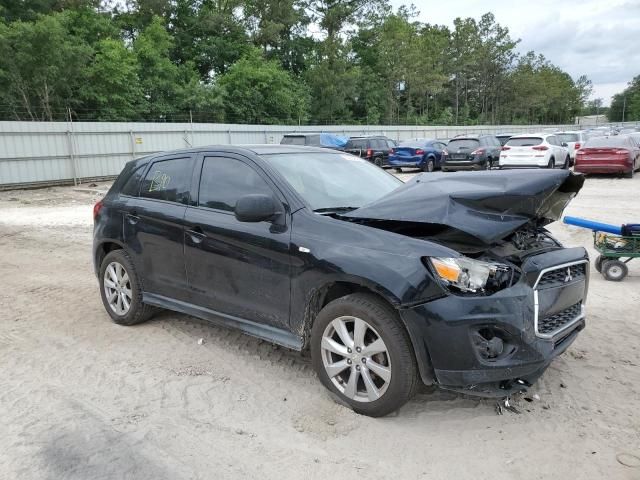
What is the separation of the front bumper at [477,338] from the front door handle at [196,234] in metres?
1.87

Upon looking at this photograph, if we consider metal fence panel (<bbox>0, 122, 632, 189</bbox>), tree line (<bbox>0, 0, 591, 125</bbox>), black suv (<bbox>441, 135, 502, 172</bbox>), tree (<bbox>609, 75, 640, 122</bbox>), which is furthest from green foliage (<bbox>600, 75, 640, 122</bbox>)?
metal fence panel (<bbox>0, 122, 632, 189</bbox>)

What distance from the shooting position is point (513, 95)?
76.1 meters

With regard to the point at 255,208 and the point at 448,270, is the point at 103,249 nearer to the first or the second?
the point at 255,208

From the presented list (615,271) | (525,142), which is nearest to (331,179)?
(615,271)

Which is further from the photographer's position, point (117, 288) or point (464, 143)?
point (464, 143)

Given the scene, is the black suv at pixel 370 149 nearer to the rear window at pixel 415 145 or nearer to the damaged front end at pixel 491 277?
the rear window at pixel 415 145

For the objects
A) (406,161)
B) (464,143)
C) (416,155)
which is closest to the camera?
(464,143)

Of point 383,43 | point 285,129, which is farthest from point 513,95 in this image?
point 285,129

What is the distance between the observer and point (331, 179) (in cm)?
429

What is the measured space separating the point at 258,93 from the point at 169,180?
112 feet

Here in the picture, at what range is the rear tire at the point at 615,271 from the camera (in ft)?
21.0

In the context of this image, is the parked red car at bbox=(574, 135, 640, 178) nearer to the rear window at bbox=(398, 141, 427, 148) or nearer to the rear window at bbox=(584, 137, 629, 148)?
the rear window at bbox=(584, 137, 629, 148)

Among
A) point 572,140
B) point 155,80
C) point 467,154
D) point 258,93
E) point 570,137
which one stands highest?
point 155,80

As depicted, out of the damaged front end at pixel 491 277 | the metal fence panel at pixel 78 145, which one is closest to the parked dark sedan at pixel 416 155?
the metal fence panel at pixel 78 145
